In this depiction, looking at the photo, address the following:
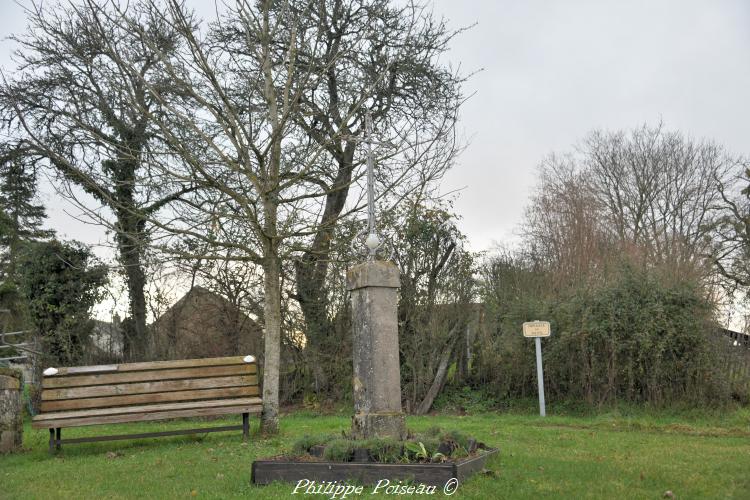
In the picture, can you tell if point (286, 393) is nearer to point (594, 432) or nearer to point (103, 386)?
point (103, 386)

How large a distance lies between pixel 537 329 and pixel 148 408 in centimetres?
745

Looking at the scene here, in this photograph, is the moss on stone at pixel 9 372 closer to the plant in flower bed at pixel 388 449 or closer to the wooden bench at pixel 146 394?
the wooden bench at pixel 146 394

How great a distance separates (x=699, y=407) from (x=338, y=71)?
10643 millimetres

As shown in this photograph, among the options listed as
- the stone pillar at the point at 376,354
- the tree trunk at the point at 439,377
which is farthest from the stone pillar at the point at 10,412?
the tree trunk at the point at 439,377

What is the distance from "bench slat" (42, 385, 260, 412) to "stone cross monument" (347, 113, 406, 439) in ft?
11.9

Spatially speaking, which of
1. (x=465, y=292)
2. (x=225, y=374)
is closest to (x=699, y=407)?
(x=465, y=292)

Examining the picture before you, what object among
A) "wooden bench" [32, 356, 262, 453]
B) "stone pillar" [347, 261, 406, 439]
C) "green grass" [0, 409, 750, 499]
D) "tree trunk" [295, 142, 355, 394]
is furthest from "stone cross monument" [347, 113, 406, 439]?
"tree trunk" [295, 142, 355, 394]

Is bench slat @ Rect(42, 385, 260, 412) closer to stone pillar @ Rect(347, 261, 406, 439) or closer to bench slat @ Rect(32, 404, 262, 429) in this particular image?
bench slat @ Rect(32, 404, 262, 429)

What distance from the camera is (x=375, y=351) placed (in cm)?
734

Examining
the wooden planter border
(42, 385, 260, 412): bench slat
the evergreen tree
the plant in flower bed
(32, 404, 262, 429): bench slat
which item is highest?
the evergreen tree

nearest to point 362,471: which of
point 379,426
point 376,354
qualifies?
point 379,426

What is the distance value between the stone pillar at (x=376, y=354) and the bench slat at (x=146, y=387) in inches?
145

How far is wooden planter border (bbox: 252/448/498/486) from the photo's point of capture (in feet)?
19.7

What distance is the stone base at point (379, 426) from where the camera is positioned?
7.17m
